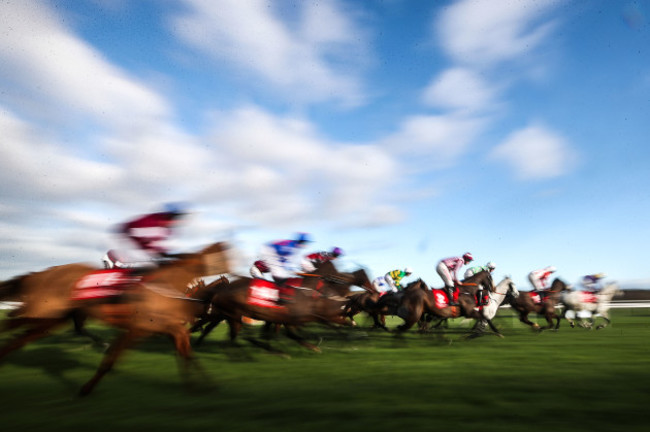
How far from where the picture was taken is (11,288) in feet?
16.1

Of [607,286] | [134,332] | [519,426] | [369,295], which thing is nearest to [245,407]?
[134,332]

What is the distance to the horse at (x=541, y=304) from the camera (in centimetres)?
1271

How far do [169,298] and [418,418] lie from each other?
8.12ft

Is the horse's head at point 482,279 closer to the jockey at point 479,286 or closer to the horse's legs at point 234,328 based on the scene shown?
the jockey at point 479,286

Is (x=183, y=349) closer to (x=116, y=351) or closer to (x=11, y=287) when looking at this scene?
(x=116, y=351)

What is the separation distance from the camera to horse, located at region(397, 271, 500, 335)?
31.0ft

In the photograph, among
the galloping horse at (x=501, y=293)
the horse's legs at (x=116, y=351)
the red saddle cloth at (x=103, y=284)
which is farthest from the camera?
the galloping horse at (x=501, y=293)

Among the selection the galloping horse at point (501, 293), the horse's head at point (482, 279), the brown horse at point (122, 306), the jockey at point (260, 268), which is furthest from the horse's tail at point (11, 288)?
the galloping horse at point (501, 293)

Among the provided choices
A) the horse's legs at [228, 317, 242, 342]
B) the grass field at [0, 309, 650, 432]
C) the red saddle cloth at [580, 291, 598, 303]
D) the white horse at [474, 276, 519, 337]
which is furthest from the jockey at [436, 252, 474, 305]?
the red saddle cloth at [580, 291, 598, 303]

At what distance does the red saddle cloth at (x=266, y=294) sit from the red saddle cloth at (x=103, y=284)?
2739mm

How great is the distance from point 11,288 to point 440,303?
310 inches

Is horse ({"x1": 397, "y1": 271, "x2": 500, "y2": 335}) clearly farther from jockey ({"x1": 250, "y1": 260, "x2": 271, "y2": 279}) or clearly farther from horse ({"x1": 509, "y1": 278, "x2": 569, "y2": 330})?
jockey ({"x1": 250, "y1": 260, "x2": 271, "y2": 279})

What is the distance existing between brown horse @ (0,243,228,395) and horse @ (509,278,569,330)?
10.3m

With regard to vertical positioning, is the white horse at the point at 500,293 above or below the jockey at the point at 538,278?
below
